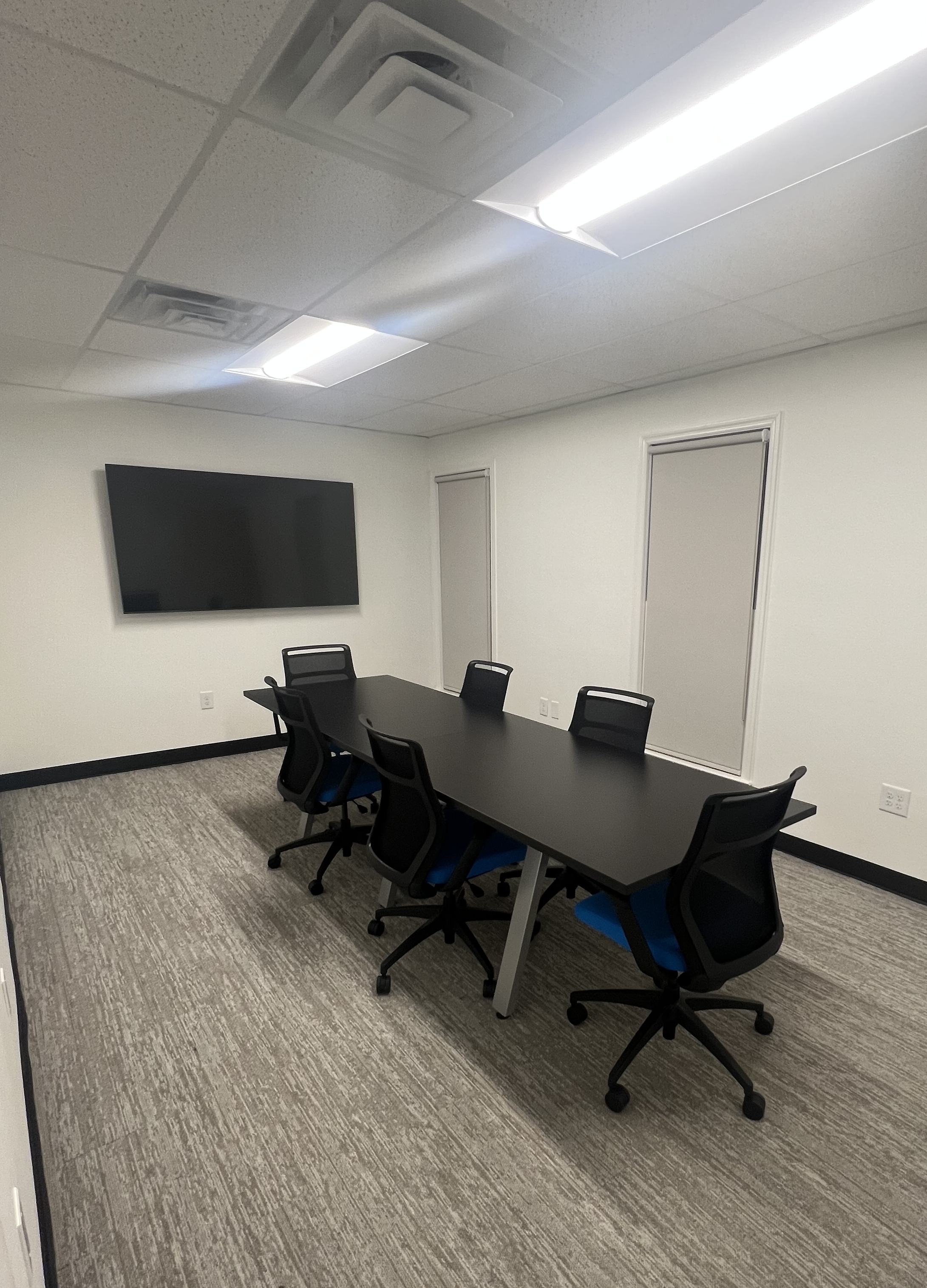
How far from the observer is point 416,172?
1.66 metres

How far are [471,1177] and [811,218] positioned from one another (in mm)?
2948

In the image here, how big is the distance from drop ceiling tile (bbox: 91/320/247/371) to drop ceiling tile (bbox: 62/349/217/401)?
0.10 meters

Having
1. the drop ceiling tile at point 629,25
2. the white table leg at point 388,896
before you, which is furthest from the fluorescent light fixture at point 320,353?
the white table leg at point 388,896

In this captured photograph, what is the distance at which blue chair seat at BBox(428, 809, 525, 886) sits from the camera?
226 centimetres

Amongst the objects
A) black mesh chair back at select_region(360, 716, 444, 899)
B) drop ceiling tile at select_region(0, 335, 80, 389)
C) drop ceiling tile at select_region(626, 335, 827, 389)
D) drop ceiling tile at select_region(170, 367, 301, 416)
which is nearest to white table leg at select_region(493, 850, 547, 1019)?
black mesh chair back at select_region(360, 716, 444, 899)

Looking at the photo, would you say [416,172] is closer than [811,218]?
Yes

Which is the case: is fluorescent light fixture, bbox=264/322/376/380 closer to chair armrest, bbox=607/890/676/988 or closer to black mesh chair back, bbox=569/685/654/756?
black mesh chair back, bbox=569/685/654/756

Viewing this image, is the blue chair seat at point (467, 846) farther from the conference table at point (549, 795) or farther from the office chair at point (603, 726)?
the office chair at point (603, 726)

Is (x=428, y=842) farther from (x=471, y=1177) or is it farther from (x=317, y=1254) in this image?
(x=317, y=1254)

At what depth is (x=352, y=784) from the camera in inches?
116

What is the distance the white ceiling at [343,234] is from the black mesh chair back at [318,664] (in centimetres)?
185

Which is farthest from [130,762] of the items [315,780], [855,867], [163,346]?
[855,867]

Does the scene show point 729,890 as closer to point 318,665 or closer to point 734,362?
point 734,362

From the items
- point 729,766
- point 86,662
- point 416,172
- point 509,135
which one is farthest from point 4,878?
point 729,766
